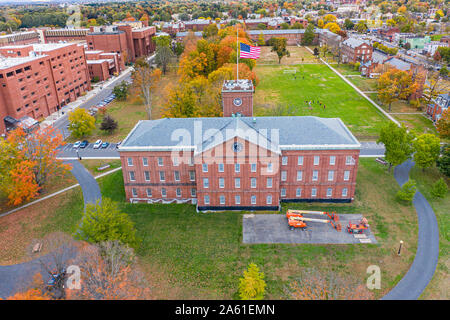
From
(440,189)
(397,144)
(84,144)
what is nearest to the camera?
(440,189)

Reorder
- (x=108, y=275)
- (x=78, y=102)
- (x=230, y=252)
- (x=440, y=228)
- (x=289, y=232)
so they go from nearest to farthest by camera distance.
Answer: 1. (x=108, y=275)
2. (x=230, y=252)
3. (x=440, y=228)
4. (x=289, y=232)
5. (x=78, y=102)

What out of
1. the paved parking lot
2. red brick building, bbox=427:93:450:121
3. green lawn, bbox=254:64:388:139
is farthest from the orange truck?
red brick building, bbox=427:93:450:121

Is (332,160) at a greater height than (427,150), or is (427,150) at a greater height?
(332,160)

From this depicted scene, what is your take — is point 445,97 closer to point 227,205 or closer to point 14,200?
point 227,205

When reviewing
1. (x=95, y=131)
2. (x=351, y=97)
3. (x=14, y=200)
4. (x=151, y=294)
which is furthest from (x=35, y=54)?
(x=351, y=97)

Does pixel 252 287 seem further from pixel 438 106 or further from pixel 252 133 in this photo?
pixel 438 106

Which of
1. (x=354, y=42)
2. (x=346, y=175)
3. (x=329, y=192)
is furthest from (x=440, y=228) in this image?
(x=354, y=42)
